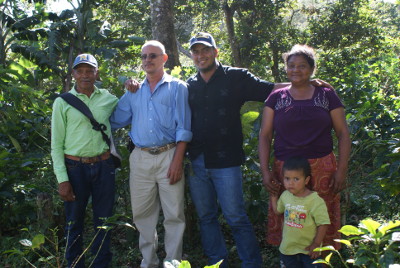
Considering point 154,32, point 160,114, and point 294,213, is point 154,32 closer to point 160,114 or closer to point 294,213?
point 160,114

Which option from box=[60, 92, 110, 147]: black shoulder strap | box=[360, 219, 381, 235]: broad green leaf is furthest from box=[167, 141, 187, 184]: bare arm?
box=[360, 219, 381, 235]: broad green leaf

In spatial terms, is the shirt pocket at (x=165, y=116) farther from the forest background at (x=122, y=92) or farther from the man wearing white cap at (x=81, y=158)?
the forest background at (x=122, y=92)

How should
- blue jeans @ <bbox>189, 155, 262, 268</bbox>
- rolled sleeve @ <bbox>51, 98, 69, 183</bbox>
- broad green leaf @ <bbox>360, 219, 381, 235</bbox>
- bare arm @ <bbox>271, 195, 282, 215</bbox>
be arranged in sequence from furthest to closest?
rolled sleeve @ <bbox>51, 98, 69, 183</bbox> → blue jeans @ <bbox>189, 155, 262, 268</bbox> → bare arm @ <bbox>271, 195, 282, 215</bbox> → broad green leaf @ <bbox>360, 219, 381, 235</bbox>

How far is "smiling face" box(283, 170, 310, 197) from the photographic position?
3.01 meters

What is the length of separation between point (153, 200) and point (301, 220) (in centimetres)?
131

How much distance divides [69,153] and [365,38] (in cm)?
1504

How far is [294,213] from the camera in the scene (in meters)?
3.06

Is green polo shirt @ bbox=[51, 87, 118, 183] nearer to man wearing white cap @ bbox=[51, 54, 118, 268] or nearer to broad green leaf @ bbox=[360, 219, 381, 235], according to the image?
man wearing white cap @ bbox=[51, 54, 118, 268]

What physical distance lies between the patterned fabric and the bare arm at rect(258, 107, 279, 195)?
0.21ft

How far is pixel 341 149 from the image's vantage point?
3.15 meters

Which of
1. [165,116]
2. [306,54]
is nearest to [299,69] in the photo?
[306,54]

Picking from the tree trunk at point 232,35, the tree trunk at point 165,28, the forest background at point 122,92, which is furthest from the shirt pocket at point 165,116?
the tree trunk at point 232,35

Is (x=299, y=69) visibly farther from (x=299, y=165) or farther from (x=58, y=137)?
(x=58, y=137)

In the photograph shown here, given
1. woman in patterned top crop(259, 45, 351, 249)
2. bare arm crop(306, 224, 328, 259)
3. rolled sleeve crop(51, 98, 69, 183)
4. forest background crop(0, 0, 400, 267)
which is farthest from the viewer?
forest background crop(0, 0, 400, 267)
